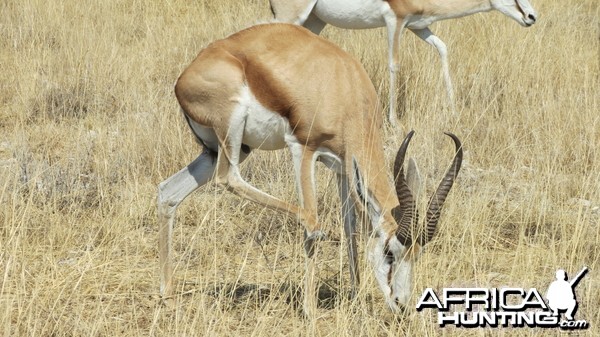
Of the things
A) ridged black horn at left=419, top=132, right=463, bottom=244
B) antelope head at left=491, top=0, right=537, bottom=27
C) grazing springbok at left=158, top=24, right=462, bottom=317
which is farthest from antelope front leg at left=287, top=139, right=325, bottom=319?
antelope head at left=491, top=0, right=537, bottom=27

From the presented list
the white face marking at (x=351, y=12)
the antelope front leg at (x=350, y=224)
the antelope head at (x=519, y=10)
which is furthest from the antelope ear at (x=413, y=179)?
the antelope head at (x=519, y=10)

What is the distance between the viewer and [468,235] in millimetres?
5844

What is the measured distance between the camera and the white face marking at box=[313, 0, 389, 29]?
29.7 feet

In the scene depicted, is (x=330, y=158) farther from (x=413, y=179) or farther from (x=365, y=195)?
(x=413, y=179)

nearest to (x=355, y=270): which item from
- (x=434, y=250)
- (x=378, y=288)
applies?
(x=378, y=288)

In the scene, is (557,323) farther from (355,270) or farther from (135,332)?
(135,332)

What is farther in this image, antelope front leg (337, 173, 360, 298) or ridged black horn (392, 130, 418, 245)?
antelope front leg (337, 173, 360, 298)

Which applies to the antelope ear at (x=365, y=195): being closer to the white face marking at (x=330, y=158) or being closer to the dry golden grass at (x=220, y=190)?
the white face marking at (x=330, y=158)

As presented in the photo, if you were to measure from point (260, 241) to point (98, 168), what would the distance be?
164 centimetres

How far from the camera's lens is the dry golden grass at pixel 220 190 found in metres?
4.95

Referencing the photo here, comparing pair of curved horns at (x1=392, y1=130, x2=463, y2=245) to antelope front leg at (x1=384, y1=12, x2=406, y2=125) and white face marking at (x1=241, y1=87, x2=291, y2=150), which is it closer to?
white face marking at (x1=241, y1=87, x2=291, y2=150)

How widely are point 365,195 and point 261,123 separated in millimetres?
679

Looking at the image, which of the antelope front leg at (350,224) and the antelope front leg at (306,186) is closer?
the antelope front leg at (306,186)

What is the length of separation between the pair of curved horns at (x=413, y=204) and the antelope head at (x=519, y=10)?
510cm
